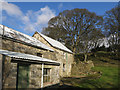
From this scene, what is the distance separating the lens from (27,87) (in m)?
7.81

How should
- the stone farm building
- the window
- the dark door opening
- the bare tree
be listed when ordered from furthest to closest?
1. the bare tree
2. the window
3. the dark door opening
4. the stone farm building

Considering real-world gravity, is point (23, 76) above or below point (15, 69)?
below

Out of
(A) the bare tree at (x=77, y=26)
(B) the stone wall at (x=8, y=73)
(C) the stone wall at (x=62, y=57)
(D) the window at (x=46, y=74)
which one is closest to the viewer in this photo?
(B) the stone wall at (x=8, y=73)

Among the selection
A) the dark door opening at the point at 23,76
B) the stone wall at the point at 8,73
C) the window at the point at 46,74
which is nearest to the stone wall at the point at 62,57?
the window at the point at 46,74

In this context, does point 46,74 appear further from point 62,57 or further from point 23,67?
point 62,57

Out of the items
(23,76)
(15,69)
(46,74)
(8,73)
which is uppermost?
(15,69)

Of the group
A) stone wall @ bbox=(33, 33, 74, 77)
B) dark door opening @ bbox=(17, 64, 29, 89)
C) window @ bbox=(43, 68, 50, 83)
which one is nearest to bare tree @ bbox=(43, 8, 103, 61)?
stone wall @ bbox=(33, 33, 74, 77)

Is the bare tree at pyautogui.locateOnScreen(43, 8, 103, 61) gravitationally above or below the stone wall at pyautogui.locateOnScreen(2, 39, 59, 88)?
above

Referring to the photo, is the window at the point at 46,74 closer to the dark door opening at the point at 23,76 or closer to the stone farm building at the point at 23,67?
the stone farm building at the point at 23,67

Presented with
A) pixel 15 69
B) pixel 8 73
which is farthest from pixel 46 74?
pixel 8 73

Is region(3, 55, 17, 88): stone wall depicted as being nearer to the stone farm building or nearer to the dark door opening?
the stone farm building

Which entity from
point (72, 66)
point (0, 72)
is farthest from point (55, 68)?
point (72, 66)

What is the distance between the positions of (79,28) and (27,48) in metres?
19.3

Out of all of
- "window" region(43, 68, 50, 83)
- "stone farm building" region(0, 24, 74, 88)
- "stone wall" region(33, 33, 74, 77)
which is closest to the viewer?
"stone farm building" region(0, 24, 74, 88)
